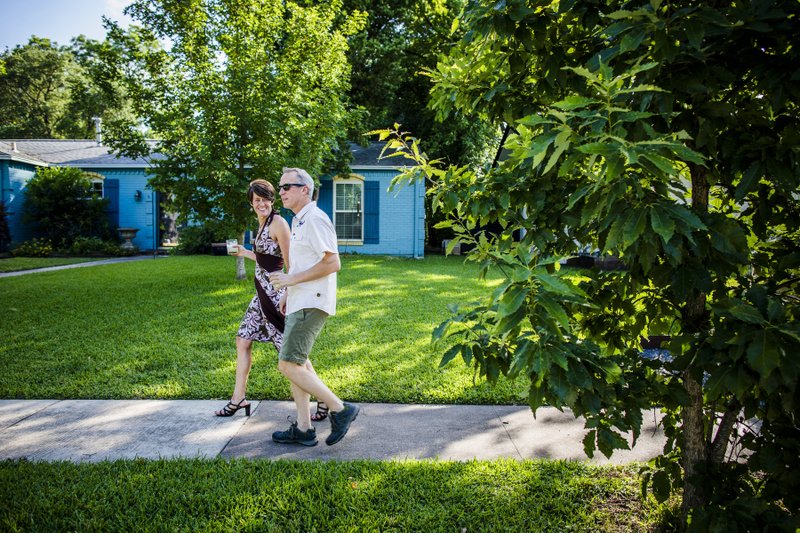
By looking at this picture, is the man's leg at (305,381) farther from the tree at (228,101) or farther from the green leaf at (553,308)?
the tree at (228,101)

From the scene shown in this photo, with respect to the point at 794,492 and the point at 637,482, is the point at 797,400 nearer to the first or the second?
the point at 794,492

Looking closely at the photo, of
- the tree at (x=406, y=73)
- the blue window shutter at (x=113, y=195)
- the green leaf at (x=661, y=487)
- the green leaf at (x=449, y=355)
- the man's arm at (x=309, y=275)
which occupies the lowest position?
the green leaf at (x=661, y=487)

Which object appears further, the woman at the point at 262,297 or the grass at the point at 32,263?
the grass at the point at 32,263

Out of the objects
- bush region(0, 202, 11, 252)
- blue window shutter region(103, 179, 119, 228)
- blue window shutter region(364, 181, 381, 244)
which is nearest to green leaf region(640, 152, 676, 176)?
blue window shutter region(364, 181, 381, 244)

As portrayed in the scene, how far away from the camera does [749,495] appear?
2053 mm

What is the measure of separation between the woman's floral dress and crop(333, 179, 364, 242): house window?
15423 mm

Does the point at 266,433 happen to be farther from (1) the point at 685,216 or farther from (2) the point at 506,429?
(1) the point at 685,216

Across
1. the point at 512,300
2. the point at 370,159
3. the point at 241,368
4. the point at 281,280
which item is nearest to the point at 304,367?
the point at 281,280

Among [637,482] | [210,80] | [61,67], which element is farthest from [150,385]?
[61,67]

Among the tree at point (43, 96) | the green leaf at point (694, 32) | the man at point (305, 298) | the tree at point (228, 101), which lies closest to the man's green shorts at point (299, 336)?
the man at point (305, 298)

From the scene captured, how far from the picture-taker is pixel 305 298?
3.58 m

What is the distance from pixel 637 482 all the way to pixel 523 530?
96cm

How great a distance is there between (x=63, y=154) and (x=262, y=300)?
25179 millimetres

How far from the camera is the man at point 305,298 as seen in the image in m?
3.57
